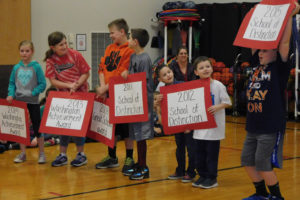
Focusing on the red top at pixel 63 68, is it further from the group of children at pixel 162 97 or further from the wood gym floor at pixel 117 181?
the wood gym floor at pixel 117 181

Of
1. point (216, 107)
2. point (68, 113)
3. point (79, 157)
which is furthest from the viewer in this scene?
point (79, 157)

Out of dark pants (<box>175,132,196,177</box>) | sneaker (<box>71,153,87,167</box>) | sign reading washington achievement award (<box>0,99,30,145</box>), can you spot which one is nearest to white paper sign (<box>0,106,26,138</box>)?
sign reading washington achievement award (<box>0,99,30,145</box>)

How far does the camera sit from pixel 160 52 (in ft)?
39.6

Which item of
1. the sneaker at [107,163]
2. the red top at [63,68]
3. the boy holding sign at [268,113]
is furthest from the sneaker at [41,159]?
the boy holding sign at [268,113]

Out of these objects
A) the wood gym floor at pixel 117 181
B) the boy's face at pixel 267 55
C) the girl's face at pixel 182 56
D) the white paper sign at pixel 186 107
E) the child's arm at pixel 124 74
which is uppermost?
the boy's face at pixel 267 55

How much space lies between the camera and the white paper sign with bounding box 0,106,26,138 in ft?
19.4

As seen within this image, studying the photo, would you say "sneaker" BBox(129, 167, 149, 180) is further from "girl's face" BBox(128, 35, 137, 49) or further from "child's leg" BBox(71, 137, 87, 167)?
"girl's face" BBox(128, 35, 137, 49)

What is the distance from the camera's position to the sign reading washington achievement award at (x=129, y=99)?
16.6ft

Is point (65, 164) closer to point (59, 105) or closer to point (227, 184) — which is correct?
point (59, 105)

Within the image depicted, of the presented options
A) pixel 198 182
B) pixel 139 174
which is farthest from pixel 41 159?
pixel 198 182

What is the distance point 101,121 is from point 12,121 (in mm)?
1129

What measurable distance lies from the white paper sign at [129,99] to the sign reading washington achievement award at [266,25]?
129cm

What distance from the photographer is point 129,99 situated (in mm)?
5129

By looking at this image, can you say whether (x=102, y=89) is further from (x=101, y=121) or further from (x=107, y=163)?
(x=107, y=163)
